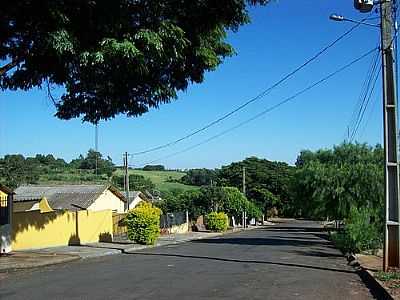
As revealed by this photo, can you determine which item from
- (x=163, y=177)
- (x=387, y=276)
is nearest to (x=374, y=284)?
(x=387, y=276)

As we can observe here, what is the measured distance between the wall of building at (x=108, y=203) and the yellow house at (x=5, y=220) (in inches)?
1114

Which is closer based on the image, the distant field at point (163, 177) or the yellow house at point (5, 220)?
the yellow house at point (5, 220)

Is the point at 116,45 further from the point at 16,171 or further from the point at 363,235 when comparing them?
the point at 16,171

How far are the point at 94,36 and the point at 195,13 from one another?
202 centimetres

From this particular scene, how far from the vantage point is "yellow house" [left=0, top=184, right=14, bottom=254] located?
2405 centimetres

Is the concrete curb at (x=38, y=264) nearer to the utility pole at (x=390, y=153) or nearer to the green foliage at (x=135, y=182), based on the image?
the utility pole at (x=390, y=153)

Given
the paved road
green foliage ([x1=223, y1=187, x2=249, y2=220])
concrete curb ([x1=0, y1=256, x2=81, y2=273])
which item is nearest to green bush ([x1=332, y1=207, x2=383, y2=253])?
the paved road

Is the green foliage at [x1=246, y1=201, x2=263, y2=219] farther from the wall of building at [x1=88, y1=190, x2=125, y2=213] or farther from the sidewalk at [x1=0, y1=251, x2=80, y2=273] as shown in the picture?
the sidewalk at [x1=0, y1=251, x2=80, y2=273]

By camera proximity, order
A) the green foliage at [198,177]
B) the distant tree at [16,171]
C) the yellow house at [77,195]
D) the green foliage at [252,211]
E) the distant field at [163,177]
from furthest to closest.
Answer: the green foliage at [198,177] → the distant field at [163,177] → the green foliage at [252,211] → the distant tree at [16,171] → the yellow house at [77,195]

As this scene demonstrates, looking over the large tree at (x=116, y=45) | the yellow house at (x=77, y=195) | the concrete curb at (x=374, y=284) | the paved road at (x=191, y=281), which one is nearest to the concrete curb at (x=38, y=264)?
the paved road at (x=191, y=281)

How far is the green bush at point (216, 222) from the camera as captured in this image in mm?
60678

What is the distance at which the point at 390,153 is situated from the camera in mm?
16141

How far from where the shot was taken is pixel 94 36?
11.4 meters

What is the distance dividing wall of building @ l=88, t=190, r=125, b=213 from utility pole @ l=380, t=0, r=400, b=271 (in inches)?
1580
